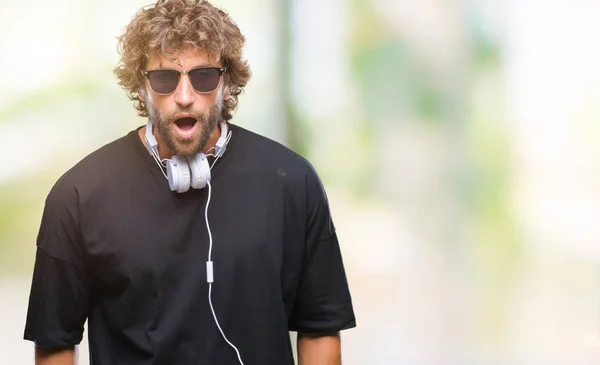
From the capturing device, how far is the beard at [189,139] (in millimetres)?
1642

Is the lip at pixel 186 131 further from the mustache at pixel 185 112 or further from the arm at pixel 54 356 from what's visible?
the arm at pixel 54 356

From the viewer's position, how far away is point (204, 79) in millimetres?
1664

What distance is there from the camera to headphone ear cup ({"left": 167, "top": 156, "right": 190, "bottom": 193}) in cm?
163

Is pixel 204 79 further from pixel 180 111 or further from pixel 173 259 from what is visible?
pixel 173 259

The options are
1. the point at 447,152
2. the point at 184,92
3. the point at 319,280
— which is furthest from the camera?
the point at 447,152

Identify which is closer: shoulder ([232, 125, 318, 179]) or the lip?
the lip

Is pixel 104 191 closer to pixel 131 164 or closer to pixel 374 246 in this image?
pixel 131 164

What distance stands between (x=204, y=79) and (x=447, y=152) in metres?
1.09

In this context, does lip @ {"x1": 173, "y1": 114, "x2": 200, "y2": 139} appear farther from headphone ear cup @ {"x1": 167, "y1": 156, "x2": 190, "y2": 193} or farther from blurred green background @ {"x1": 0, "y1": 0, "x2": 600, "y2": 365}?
blurred green background @ {"x1": 0, "y1": 0, "x2": 600, "y2": 365}

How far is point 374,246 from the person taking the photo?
8.39 ft

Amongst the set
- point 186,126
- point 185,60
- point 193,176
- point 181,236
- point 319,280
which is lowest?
point 319,280

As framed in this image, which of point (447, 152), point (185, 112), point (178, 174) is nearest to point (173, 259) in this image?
point (178, 174)

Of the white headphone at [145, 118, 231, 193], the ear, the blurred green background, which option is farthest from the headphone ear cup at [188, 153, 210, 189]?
the blurred green background

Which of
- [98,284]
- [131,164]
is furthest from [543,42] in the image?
[98,284]
